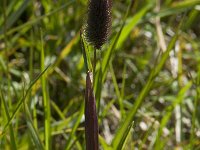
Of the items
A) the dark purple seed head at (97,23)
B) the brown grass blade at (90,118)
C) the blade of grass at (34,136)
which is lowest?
the blade of grass at (34,136)

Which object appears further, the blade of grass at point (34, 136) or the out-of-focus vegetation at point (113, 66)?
the out-of-focus vegetation at point (113, 66)

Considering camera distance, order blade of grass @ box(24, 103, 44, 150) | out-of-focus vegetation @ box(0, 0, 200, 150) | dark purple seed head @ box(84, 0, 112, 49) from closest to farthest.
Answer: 1. dark purple seed head @ box(84, 0, 112, 49)
2. blade of grass @ box(24, 103, 44, 150)
3. out-of-focus vegetation @ box(0, 0, 200, 150)

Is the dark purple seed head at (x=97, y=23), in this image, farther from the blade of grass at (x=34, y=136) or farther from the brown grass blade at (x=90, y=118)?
the blade of grass at (x=34, y=136)

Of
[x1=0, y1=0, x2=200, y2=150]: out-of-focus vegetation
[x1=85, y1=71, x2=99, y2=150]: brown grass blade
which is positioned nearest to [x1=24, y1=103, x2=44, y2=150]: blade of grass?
[x1=85, y1=71, x2=99, y2=150]: brown grass blade

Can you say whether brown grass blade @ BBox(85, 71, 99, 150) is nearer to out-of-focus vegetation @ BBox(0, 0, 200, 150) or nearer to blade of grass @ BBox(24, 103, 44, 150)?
blade of grass @ BBox(24, 103, 44, 150)

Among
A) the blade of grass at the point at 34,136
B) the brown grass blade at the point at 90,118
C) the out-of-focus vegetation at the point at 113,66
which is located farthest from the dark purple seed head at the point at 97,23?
the out-of-focus vegetation at the point at 113,66

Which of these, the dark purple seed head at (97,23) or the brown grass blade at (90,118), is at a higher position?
the dark purple seed head at (97,23)

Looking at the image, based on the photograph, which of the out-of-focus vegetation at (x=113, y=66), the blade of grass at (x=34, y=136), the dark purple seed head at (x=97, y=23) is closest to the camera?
the dark purple seed head at (x=97, y=23)

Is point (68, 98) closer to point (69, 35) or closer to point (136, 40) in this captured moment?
point (69, 35)

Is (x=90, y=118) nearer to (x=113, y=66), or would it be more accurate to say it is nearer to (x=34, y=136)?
(x=34, y=136)
